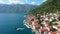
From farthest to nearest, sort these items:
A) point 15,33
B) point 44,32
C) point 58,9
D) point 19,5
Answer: point 19,5 < point 58,9 < point 15,33 < point 44,32

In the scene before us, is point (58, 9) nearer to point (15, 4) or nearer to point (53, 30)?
point (53, 30)

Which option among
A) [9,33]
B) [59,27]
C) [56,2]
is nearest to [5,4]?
[56,2]

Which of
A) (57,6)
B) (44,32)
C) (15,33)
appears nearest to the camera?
(44,32)

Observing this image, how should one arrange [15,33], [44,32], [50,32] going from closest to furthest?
[50,32]
[44,32]
[15,33]

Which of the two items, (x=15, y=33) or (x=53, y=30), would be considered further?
(x=15, y=33)

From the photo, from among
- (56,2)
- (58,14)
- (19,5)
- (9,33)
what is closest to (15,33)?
(9,33)

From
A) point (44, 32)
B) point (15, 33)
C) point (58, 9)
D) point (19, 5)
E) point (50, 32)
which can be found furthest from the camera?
point (19, 5)

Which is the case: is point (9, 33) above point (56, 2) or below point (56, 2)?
below

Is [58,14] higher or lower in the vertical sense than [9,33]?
higher

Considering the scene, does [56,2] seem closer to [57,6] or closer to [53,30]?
[57,6]
